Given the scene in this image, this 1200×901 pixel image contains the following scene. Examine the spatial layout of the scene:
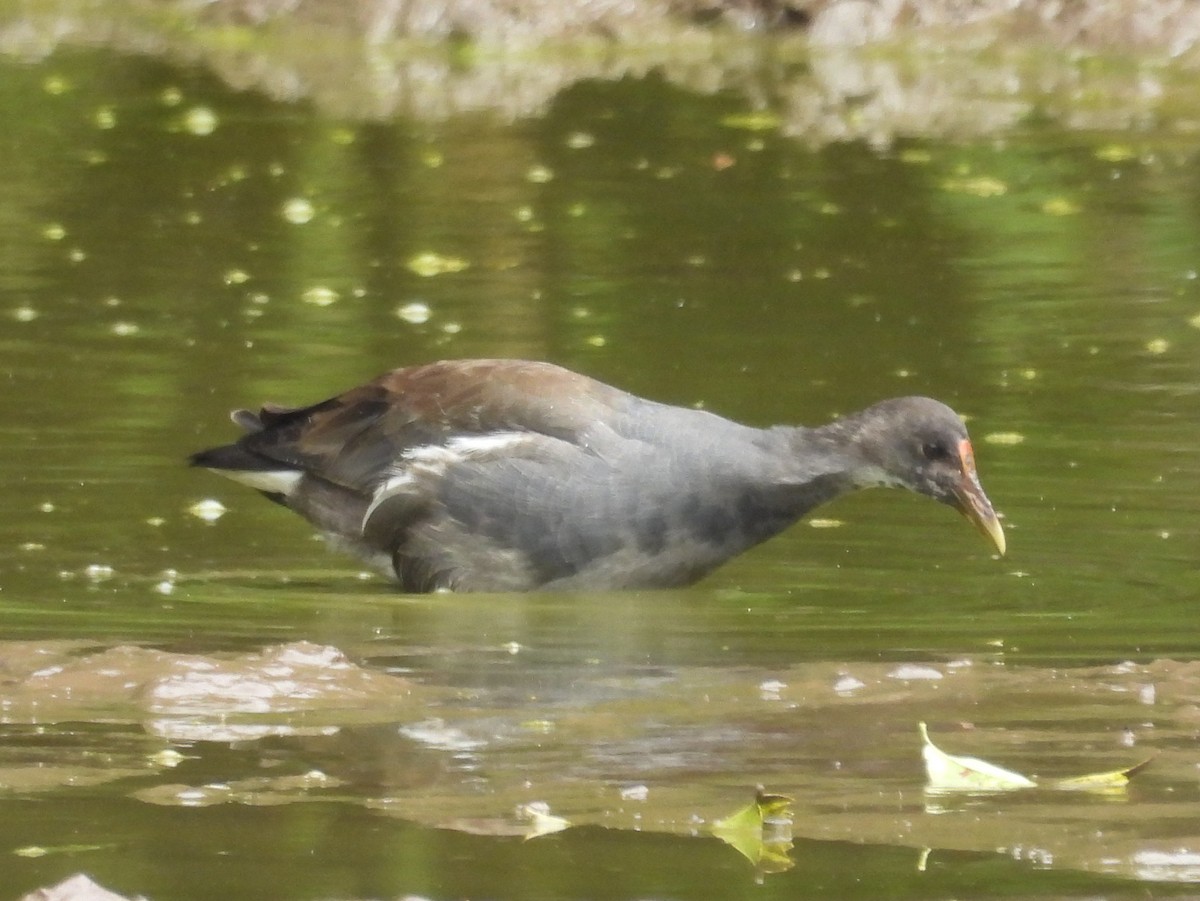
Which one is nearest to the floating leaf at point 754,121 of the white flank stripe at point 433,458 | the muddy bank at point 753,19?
the muddy bank at point 753,19

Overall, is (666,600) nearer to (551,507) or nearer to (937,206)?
(551,507)

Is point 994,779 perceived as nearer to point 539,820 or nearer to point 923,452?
point 539,820

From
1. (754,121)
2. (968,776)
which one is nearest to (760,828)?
(968,776)

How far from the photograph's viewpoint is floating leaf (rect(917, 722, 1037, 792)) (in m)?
5.05

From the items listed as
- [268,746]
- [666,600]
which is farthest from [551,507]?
[268,746]

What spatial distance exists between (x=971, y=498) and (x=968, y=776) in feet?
7.02

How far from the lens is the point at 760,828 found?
4.74 meters

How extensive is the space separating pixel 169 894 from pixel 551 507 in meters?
2.97

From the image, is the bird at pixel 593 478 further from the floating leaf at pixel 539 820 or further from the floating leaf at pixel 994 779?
the floating leaf at pixel 539 820

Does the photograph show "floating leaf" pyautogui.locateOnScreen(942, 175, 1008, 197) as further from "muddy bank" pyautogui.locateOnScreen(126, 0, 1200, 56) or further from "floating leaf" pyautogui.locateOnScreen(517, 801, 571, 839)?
"floating leaf" pyautogui.locateOnScreen(517, 801, 571, 839)

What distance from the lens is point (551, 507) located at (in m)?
7.23

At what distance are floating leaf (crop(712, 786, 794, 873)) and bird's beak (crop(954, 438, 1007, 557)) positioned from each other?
240 cm

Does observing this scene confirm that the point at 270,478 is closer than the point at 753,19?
Yes

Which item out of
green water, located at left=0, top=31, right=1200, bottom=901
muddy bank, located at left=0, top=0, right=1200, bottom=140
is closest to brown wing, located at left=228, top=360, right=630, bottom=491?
green water, located at left=0, top=31, right=1200, bottom=901
